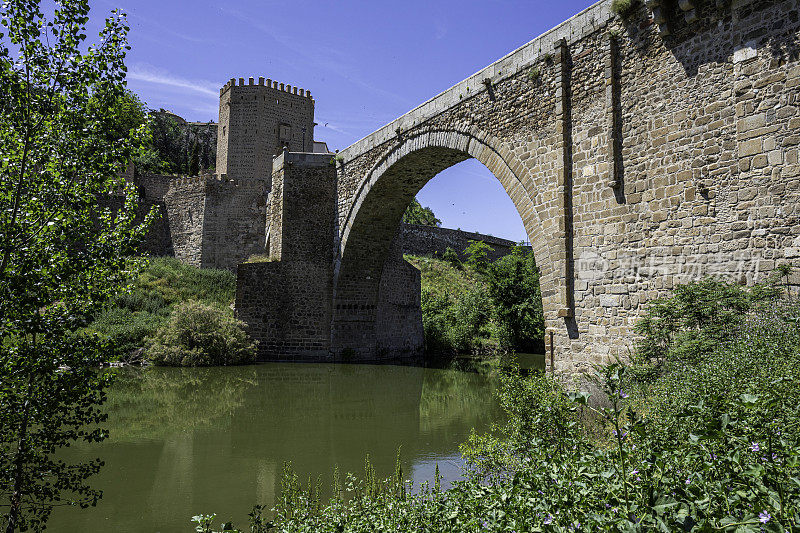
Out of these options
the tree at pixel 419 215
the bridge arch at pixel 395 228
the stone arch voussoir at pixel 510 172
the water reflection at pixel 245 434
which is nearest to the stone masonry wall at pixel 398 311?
the bridge arch at pixel 395 228

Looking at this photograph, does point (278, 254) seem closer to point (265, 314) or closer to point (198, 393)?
point (265, 314)

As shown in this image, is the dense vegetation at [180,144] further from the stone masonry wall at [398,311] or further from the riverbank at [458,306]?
the stone masonry wall at [398,311]

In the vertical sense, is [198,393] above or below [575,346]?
below

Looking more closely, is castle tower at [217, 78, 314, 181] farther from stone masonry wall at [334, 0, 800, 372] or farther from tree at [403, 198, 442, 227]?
stone masonry wall at [334, 0, 800, 372]

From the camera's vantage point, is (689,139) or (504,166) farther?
(504,166)

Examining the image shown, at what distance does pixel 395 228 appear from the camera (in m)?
16.3

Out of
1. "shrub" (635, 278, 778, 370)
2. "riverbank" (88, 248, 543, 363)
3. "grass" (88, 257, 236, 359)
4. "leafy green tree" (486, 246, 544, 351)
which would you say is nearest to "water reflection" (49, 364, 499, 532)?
"grass" (88, 257, 236, 359)

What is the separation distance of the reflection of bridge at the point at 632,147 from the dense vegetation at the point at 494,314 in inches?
276

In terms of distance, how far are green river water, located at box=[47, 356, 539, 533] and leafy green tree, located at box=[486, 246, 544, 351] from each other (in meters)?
5.85

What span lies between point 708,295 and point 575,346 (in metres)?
2.28

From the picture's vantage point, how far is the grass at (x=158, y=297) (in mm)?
14977

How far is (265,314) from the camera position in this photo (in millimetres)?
15750

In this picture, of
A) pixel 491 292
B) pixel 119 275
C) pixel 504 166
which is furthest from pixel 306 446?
pixel 491 292

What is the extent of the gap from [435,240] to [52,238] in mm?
28459
